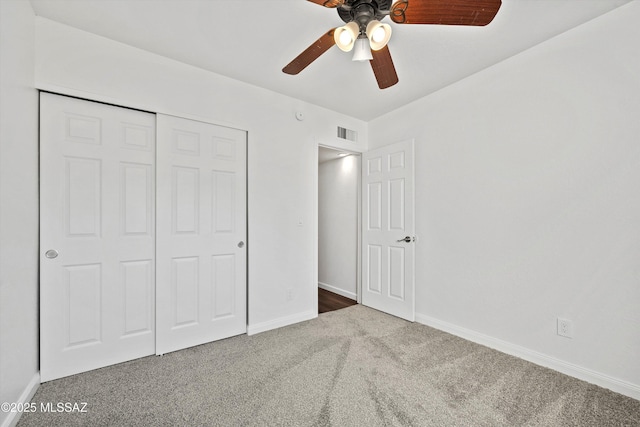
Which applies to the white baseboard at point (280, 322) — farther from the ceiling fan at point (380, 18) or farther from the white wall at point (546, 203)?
the ceiling fan at point (380, 18)

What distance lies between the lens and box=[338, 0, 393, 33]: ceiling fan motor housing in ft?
4.50

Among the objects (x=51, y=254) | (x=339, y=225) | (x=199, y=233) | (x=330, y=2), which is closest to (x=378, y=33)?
(x=330, y=2)

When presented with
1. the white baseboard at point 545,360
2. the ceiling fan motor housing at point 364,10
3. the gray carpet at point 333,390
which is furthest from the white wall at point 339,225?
the ceiling fan motor housing at point 364,10

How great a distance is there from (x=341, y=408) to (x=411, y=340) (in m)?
1.19

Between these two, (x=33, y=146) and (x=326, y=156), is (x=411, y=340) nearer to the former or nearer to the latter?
(x=326, y=156)

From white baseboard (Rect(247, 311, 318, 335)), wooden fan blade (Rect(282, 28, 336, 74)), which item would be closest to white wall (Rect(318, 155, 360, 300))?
white baseboard (Rect(247, 311, 318, 335))

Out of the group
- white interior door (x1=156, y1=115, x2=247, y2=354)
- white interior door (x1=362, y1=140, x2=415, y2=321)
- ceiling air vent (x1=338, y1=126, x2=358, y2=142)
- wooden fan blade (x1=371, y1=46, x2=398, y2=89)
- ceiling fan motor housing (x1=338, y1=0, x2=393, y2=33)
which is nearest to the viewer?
ceiling fan motor housing (x1=338, y1=0, x2=393, y2=33)

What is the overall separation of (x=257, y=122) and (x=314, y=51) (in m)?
1.40

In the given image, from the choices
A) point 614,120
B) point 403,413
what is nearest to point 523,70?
point 614,120

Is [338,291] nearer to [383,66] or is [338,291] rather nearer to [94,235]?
[94,235]

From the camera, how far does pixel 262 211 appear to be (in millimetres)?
2863

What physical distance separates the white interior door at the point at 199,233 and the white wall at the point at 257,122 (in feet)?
0.41

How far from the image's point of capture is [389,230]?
3.34m

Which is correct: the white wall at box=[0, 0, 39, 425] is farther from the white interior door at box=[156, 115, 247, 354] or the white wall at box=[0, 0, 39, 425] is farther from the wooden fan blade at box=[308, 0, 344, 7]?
the wooden fan blade at box=[308, 0, 344, 7]
